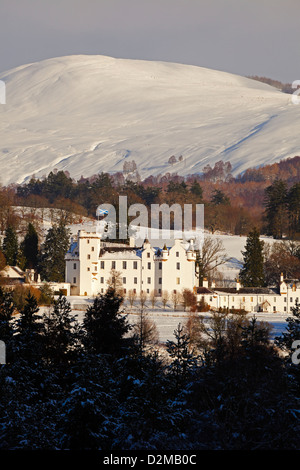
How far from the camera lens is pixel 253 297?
67688 millimetres

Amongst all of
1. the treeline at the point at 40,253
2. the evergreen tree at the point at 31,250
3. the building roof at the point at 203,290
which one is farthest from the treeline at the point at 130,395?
the evergreen tree at the point at 31,250

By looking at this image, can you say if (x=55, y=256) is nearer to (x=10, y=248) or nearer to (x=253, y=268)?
(x=10, y=248)

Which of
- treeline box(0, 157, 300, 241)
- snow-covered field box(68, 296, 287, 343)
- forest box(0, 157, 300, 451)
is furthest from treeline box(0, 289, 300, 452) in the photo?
treeline box(0, 157, 300, 241)

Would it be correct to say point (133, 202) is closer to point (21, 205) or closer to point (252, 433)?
point (21, 205)

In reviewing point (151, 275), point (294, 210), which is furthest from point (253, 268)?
point (294, 210)

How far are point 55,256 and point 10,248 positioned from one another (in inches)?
142

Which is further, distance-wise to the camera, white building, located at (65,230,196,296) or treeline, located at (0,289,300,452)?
white building, located at (65,230,196,296)

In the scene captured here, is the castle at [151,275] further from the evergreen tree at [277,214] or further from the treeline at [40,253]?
the evergreen tree at [277,214]

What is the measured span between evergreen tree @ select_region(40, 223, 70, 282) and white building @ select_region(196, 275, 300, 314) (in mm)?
9490

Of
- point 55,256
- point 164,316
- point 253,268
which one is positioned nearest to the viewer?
point 164,316

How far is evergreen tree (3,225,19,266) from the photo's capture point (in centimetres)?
7238

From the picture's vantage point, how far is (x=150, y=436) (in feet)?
92.1

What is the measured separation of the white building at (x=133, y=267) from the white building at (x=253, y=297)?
6.24ft

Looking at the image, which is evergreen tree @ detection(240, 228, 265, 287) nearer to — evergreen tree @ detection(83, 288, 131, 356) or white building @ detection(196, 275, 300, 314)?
white building @ detection(196, 275, 300, 314)
